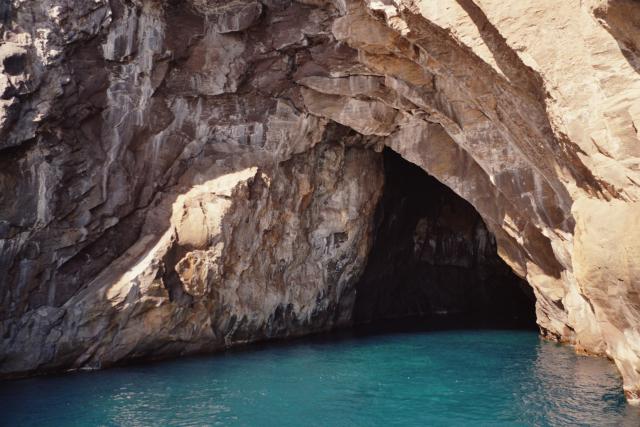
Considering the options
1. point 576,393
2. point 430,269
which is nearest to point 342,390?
point 576,393

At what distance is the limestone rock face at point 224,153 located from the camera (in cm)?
1900

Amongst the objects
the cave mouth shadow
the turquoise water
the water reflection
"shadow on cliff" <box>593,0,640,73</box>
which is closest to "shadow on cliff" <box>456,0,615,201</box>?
"shadow on cliff" <box>593,0,640,73</box>

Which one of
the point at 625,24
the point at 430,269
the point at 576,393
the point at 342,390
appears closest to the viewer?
the point at 625,24

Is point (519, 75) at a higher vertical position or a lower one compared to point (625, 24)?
higher

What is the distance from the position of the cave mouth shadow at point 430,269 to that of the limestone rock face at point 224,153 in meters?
4.72

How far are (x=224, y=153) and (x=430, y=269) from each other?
45.2 feet

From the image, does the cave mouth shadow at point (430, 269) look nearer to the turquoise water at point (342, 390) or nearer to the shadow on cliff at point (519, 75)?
the turquoise water at point (342, 390)

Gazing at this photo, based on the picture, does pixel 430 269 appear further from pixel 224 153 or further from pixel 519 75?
pixel 519 75

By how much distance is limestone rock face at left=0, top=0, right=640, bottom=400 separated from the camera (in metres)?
19.0

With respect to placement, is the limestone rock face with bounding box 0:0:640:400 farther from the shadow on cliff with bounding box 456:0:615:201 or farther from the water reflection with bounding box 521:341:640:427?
the water reflection with bounding box 521:341:640:427

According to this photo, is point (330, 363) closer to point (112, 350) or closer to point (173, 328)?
point (173, 328)

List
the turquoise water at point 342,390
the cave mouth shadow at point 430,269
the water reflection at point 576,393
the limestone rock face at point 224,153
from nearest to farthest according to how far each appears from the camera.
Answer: the water reflection at point 576,393 < the turquoise water at point 342,390 < the limestone rock face at point 224,153 < the cave mouth shadow at point 430,269

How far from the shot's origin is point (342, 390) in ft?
57.4

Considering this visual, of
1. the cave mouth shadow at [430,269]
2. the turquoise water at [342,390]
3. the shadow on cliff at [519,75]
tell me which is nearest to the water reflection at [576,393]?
the turquoise water at [342,390]
